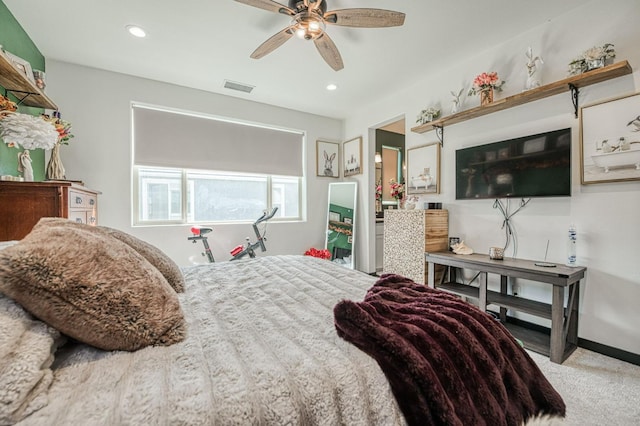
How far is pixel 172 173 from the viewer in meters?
3.64

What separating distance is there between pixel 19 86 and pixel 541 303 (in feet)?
15.2

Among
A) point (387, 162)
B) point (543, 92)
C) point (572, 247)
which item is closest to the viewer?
point (572, 247)

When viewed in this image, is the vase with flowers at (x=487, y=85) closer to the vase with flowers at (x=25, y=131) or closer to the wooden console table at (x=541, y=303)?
the wooden console table at (x=541, y=303)

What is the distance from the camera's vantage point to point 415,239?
10.1 ft

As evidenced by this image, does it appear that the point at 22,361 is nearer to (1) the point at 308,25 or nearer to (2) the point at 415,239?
(1) the point at 308,25

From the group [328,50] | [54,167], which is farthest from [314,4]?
[54,167]

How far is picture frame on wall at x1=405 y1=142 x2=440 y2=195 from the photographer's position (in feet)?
10.7

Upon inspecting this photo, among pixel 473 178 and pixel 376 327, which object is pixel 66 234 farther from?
pixel 473 178

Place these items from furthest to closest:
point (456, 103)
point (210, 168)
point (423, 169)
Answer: point (210, 168) < point (423, 169) < point (456, 103)

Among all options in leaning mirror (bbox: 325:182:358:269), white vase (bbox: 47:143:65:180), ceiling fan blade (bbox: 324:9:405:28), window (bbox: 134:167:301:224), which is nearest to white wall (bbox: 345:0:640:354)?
ceiling fan blade (bbox: 324:9:405:28)

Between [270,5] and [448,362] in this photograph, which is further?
[270,5]

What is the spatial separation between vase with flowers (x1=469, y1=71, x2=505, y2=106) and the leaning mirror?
87.8 inches

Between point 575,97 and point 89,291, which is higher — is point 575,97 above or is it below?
above

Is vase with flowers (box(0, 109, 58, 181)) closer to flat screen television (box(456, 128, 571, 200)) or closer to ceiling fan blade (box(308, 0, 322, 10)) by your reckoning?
ceiling fan blade (box(308, 0, 322, 10))
